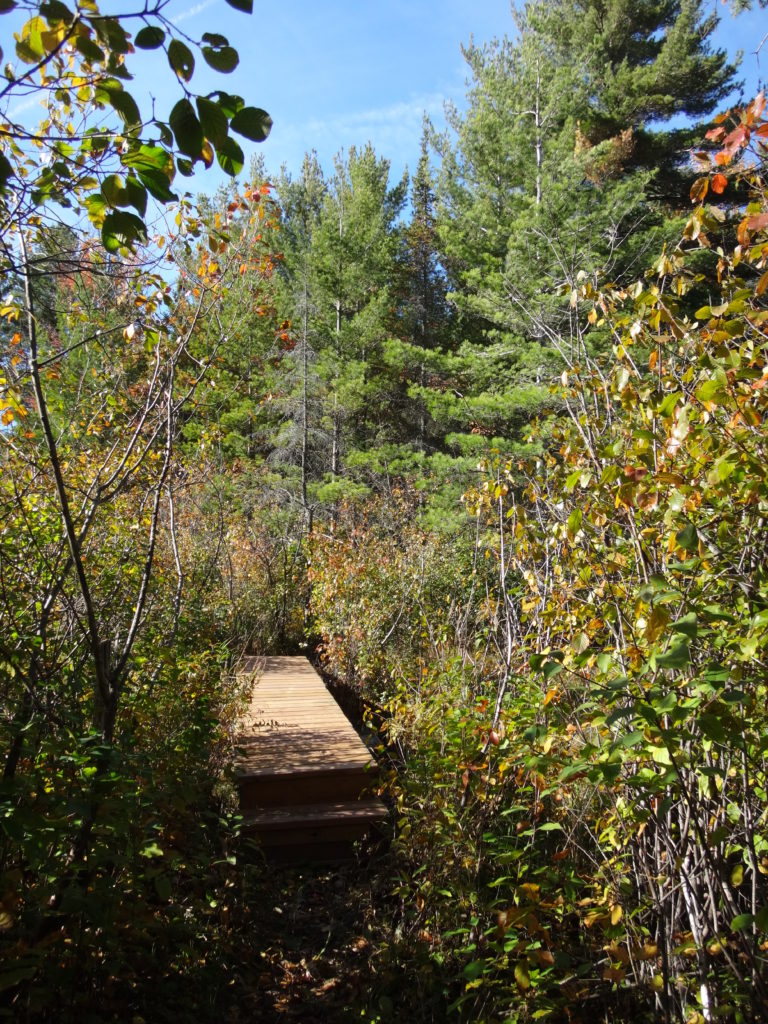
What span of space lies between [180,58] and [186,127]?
0.13 metres

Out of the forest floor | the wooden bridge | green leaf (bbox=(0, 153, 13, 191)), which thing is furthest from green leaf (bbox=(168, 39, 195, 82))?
the wooden bridge

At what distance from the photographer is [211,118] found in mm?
1201

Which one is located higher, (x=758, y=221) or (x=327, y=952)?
(x=758, y=221)

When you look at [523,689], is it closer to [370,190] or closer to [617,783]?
[617,783]

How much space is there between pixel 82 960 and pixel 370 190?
17.7 meters

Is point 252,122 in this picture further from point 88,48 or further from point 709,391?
point 709,391

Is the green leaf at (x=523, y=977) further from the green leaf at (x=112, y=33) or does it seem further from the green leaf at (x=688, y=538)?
the green leaf at (x=112, y=33)

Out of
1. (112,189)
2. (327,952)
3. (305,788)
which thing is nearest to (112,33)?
(112,189)

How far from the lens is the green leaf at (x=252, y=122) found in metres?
1.22

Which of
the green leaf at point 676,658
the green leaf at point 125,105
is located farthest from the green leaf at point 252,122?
the green leaf at point 676,658

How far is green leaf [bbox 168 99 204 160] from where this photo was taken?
1.20 meters

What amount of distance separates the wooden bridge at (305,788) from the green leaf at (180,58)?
3.18 m

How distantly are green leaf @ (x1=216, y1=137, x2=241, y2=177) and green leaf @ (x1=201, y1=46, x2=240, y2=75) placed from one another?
115mm

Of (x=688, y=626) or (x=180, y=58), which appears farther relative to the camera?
(x=688, y=626)
